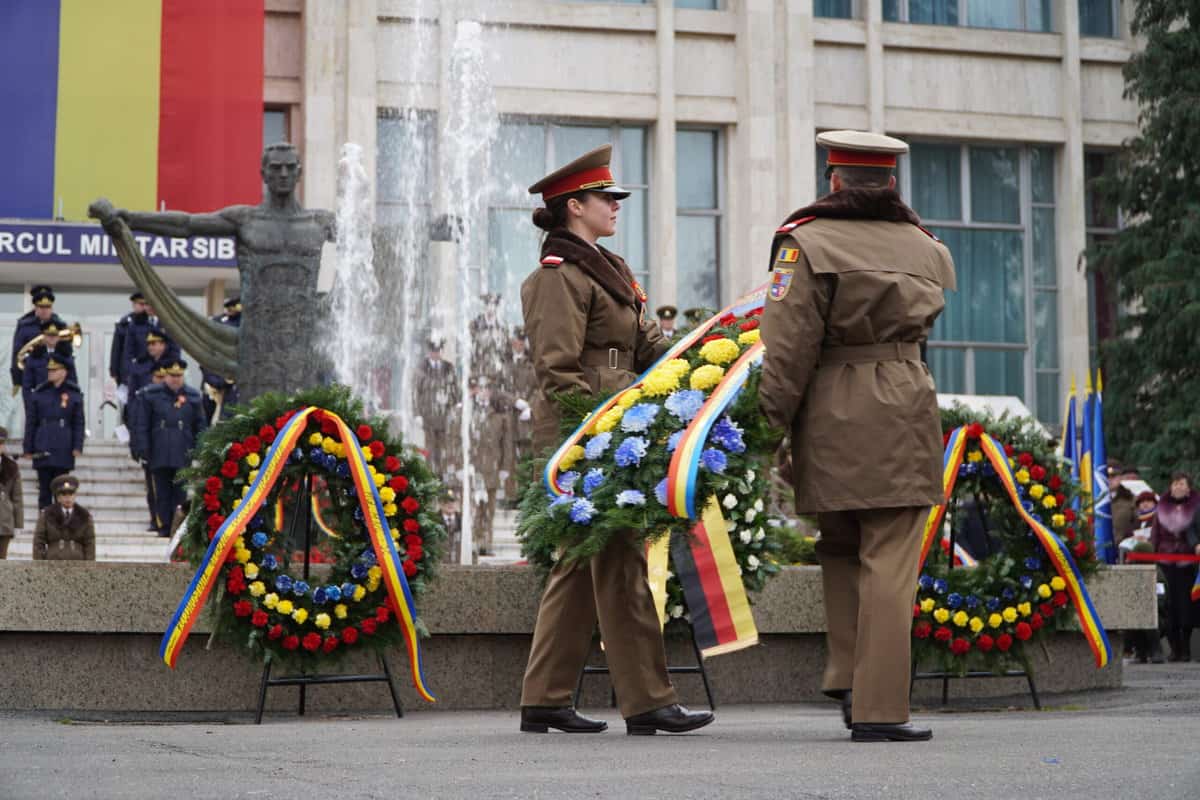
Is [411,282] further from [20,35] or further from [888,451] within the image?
[888,451]

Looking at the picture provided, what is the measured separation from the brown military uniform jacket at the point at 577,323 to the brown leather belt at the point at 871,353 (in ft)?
3.40

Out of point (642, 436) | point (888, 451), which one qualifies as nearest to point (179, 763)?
point (642, 436)

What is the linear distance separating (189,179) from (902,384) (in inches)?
915

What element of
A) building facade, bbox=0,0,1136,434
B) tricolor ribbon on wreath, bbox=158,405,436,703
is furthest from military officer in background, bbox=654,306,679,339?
tricolor ribbon on wreath, bbox=158,405,436,703

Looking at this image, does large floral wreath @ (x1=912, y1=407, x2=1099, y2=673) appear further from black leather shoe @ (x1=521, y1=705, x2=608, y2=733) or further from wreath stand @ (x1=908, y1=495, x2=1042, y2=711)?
black leather shoe @ (x1=521, y1=705, x2=608, y2=733)

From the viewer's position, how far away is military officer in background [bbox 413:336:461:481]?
814 inches

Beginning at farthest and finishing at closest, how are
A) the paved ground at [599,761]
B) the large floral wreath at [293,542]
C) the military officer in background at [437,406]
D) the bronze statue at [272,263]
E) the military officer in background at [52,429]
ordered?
the military officer in background at [437,406] → the military officer in background at [52,429] → the bronze statue at [272,263] → the large floral wreath at [293,542] → the paved ground at [599,761]

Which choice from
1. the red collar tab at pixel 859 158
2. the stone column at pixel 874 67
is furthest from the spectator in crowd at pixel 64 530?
the stone column at pixel 874 67

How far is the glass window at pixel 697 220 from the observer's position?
32438mm

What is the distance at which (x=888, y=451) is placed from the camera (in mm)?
6762

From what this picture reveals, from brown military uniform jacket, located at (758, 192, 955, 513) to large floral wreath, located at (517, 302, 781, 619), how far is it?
280mm

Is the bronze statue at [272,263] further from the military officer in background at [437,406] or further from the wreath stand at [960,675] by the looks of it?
the military officer in background at [437,406]

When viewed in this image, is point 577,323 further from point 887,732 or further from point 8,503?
point 8,503

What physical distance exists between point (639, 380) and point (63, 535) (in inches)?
367
